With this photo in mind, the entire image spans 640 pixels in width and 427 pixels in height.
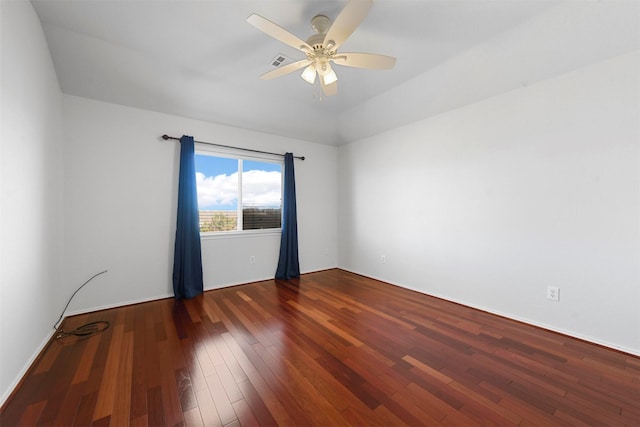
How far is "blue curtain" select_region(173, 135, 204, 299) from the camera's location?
3.26 meters

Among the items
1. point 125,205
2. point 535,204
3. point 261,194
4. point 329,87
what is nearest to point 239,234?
point 261,194

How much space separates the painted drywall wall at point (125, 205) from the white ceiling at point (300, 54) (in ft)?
0.81

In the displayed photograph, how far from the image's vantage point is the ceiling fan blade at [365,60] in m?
1.97

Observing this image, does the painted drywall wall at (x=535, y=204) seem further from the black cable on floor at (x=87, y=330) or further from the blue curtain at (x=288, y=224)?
the black cable on floor at (x=87, y=330)

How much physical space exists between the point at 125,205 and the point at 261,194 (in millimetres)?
1825

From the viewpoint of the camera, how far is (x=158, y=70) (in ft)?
8.96

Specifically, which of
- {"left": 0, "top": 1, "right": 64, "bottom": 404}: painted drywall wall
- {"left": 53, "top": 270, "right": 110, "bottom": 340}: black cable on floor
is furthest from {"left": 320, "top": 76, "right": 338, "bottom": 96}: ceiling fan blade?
{"left": 53, "top": 270, "right": 110, "bottom": 340}: black cable on floor

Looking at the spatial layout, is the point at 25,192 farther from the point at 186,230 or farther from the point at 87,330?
the point at 186,230

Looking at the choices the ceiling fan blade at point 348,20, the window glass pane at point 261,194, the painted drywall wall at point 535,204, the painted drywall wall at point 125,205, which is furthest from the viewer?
the window glass pane at point 261,194

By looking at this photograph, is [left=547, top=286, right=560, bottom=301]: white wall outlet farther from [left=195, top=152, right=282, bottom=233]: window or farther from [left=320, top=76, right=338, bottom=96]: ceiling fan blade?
[left=195, top=152, right=282, bottom=233]: window

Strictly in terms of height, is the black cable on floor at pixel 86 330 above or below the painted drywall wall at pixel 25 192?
below

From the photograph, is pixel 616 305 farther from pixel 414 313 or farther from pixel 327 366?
pixel 327 366

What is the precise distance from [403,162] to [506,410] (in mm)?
3041

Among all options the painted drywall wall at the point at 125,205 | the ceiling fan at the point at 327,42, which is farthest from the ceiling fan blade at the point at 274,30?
the painted drywall wall at the point at 125,205
